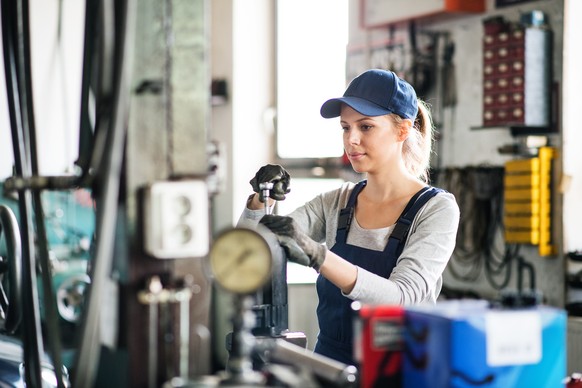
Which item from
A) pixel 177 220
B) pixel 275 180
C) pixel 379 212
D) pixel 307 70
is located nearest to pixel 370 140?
pixel 379 212

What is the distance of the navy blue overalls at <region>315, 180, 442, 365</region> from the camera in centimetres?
251

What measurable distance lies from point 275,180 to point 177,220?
1.10 m

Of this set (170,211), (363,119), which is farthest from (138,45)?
(363,119)

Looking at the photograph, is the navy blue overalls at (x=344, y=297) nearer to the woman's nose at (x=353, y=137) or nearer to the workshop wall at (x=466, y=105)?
the woman's nose at (x=353, y=137)

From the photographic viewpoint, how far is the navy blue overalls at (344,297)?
2.51m

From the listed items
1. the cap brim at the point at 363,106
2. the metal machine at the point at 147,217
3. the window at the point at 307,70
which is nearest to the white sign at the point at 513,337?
the metal machine at the point at 147,217

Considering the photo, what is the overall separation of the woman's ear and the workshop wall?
2293 mm

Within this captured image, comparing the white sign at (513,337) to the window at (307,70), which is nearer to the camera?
the white sign at (513,337)

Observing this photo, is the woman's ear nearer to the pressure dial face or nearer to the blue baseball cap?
the blue baseball cap

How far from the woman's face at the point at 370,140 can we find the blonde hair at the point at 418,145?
4.8 inches

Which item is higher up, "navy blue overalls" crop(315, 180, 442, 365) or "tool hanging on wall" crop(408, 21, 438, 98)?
"tool hanging on wall" crop(408, 21, 438, 98)

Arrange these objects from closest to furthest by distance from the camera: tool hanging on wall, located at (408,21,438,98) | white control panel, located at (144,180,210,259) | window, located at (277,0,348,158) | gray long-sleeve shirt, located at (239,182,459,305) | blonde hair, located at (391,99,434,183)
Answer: white control panel, located at (144,180,210,259) < gray long-sleeve shirt, located at (239,182,459,305) < blonde hair, located at (391,99,434,183) < tool hanging on wall, located at (408,21,438,98) < window, located at (277,0,348,158)

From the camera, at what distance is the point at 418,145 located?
111 inches

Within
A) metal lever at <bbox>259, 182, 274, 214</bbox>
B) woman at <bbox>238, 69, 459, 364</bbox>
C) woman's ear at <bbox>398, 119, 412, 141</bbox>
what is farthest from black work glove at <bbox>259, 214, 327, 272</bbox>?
woman's ear at <bbox>398, 119, 412, 141</bbox>
